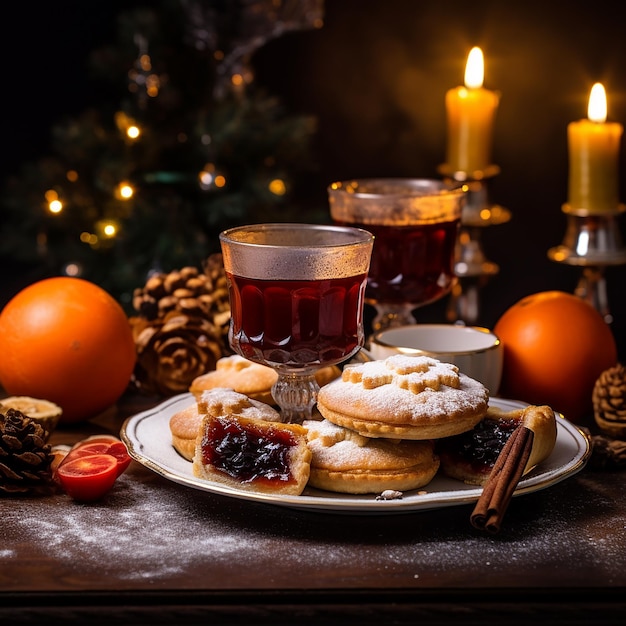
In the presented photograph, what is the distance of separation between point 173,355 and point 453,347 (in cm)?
57

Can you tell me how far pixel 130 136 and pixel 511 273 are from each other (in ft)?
4.83

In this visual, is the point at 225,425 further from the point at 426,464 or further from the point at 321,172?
the point at 321,172

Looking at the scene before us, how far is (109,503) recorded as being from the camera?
156cm

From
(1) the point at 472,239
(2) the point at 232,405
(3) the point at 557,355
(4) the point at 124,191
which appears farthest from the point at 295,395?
(4) the point at 124,191

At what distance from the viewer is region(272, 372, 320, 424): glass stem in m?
1.69

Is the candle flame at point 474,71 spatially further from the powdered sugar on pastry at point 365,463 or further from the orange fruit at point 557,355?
the powdered sugar on pastry at point 365,463

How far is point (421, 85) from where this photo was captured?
11.8ft

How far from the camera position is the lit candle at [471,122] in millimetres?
2715

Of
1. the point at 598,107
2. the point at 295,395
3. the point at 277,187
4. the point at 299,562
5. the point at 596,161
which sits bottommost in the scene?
the point at 299,562

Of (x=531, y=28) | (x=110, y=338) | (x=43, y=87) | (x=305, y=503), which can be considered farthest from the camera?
(x=43, y=87)

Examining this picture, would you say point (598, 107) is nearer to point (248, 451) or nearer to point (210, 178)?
point (210, 178)

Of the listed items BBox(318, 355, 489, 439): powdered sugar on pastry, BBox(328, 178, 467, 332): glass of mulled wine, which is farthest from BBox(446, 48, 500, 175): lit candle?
BBox(318, 355, 489, 439): powdered sugar on pastry

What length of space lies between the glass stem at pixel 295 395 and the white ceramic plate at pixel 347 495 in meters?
0.20

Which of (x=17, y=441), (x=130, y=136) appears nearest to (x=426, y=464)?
(x=17, y=441)
